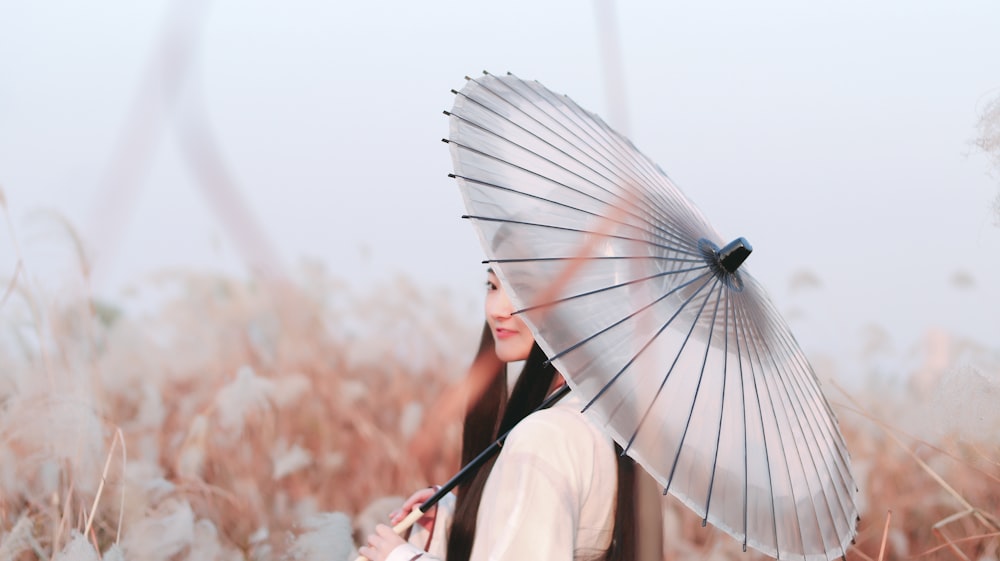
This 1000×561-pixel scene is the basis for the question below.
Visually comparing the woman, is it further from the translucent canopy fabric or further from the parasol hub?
the parasol hub

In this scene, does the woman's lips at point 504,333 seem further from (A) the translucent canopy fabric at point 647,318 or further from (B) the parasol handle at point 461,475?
(A) the translucent canopy fabric at point 647,318

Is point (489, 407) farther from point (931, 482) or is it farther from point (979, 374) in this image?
point (931, 482)

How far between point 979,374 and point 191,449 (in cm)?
176

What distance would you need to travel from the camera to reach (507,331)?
5.47 feet

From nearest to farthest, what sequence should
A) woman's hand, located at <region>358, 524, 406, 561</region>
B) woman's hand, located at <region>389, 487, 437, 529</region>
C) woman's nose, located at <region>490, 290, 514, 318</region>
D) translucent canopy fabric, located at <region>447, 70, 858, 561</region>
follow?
translucent canopy fabric, located at <region>447, 70, 858, 561</region>
woman's hand, located at <region>358, 524, 406, 561</region>
woman's nose, located at <region>490, 290, 514, 318</region>
woman's hand, located at <region>389, 487, 437, 529</region>

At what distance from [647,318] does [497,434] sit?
51 cm

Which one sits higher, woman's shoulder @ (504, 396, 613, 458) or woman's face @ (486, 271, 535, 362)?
woman's face @ (486, 271, 535, 362)

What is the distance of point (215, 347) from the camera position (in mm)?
3762

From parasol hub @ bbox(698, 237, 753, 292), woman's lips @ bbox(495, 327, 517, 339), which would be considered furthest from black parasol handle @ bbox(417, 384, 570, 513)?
parasol hub @ bbox(698, 237, 753, 292)

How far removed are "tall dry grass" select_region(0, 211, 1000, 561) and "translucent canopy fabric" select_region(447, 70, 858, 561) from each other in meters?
0.27

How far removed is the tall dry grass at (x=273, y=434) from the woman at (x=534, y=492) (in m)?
0.26

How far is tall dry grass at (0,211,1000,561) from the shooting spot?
2.04 metres

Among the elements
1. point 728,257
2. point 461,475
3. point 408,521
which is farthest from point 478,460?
point 728,257

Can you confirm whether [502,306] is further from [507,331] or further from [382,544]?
[382,544]
